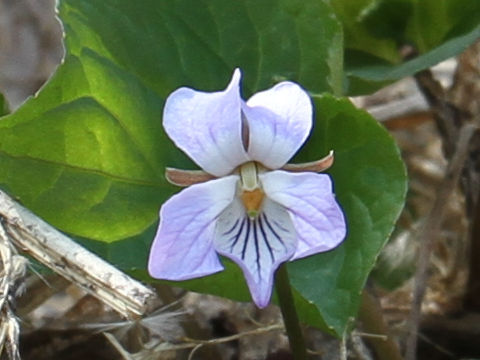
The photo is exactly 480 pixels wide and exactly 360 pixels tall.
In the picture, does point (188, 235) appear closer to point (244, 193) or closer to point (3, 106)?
point (244, 193)

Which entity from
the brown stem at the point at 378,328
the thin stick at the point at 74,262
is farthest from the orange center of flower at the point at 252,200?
the brown stem at the point at 378,328

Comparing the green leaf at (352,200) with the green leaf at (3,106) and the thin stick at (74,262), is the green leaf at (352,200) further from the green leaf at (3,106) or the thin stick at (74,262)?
the green leaf at (3,106)

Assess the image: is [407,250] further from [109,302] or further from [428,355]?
[109,302]

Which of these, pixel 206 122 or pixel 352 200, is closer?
pixel 206 122

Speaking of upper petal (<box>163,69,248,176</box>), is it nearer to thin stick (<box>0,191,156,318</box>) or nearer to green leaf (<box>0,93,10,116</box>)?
thin stick (<box>0,191,156,318</box>)

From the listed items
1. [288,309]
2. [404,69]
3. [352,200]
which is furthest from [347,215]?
[404,69]

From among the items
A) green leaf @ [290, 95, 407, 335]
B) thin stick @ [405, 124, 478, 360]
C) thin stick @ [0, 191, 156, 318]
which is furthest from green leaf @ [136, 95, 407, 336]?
thin stick @ [405, 124, 478, 360]

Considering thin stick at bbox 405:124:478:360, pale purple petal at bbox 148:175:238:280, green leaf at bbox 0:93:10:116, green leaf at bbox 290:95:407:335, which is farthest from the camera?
thin stick at bbox 405:124:478:360
